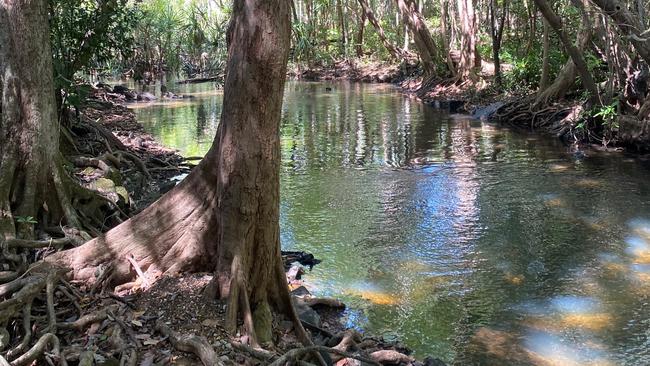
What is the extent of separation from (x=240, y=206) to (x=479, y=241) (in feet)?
17.4

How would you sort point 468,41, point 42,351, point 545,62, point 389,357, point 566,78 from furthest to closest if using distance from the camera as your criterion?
point 468,41, point 545,62, point 566,78, point 389,357, point 42,351

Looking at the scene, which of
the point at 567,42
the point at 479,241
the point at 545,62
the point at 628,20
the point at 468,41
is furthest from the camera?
the point at 468,41

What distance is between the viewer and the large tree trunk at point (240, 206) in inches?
193

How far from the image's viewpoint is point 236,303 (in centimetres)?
501

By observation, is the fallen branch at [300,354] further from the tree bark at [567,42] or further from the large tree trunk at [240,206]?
the tree bark at [567,42]

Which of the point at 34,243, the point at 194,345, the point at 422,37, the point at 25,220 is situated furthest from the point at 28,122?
the point at 422,37

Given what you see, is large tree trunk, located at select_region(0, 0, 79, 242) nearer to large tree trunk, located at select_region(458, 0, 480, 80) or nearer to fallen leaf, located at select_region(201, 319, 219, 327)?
fallen leaf, located at select_region(201, 319, 219, 327)

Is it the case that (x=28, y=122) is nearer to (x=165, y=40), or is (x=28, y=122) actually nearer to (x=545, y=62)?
(x=545, y=62)

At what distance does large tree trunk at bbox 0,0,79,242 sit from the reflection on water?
340 centimetres

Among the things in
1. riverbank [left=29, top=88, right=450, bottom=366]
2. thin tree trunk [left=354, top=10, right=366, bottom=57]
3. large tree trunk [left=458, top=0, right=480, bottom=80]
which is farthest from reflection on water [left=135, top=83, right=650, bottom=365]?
thin tree trunk [left=354, top=10, right=366, bottom=57]

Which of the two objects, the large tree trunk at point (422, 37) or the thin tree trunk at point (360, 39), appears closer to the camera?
the large tree trunk at point (422, 37)

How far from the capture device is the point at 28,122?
21.6ft

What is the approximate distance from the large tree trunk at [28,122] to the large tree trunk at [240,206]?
116cm

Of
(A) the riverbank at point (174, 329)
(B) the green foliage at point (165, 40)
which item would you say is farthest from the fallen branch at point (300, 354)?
(B) the green foliage at point (165, 40)
